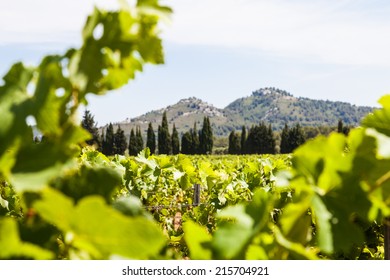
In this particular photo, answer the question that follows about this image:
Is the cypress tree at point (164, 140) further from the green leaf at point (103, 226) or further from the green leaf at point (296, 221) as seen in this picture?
the green leaf at point (103, 226)

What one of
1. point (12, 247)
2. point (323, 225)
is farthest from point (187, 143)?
point (12, 247)

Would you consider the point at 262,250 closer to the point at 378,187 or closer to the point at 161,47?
the point at 378,187

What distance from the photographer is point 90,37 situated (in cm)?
77

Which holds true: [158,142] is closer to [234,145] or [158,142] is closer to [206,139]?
[206,139]

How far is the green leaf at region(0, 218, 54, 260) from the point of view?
2.27 feet

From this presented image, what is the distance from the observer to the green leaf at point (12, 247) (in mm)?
690

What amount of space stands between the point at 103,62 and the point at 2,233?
13.1 inches

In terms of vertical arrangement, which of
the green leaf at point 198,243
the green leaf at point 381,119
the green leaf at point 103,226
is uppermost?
the green leaf at point 381,119

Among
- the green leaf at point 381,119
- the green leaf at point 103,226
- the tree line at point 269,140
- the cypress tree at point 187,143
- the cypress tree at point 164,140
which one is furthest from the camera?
the cypress tree at point 187,143

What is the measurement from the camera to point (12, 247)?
71 cm

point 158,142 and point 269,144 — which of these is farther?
point 269,144

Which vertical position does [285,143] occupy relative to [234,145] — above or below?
above

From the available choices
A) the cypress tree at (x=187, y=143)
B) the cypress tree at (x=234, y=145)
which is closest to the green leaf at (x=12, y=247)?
the cypress tree at (x=187, y=143)
